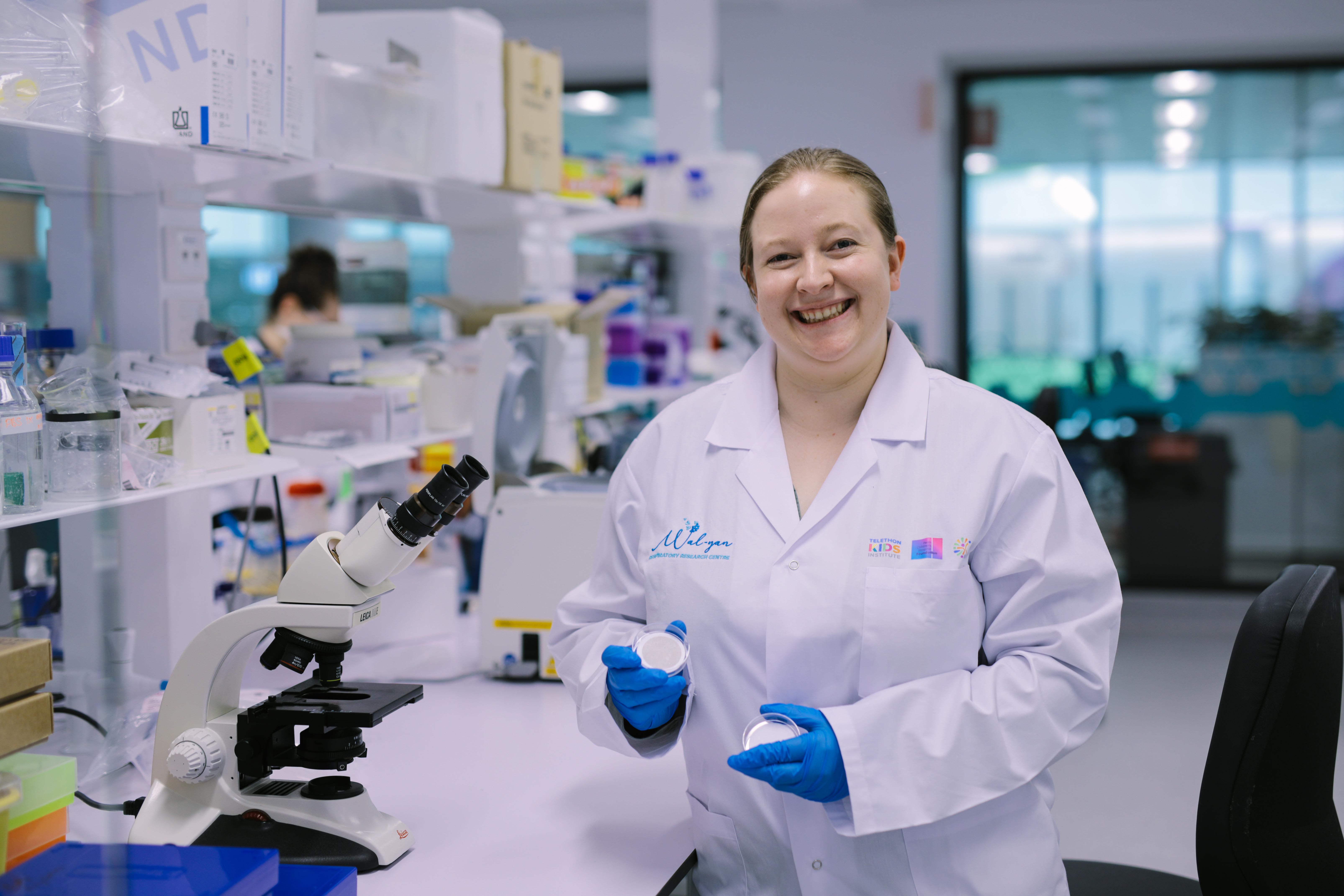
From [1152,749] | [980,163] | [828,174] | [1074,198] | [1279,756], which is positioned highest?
[980,163]

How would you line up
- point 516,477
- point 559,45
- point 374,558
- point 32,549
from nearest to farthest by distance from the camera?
point 374,558 → point 32,549 → point 516,477 → point 559,45

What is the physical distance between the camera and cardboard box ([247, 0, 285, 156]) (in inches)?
66.3

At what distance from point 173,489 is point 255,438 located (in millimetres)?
354

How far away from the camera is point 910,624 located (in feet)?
4.47

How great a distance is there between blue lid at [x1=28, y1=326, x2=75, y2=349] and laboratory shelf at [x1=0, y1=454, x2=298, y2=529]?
26 centimetres

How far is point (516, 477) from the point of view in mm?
→ 2352

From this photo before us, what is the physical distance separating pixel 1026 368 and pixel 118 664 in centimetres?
500

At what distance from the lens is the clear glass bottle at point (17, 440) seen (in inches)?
54.4

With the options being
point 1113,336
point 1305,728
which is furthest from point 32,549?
point 1113,336

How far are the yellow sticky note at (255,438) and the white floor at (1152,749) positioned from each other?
1844mm

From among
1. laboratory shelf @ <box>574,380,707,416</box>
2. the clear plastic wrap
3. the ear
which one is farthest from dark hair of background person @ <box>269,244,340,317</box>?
the ear

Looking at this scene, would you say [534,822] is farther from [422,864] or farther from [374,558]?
[374,558]

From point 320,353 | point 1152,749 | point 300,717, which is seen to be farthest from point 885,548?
point 1152,749

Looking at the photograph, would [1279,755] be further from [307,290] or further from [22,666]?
[307,290]
